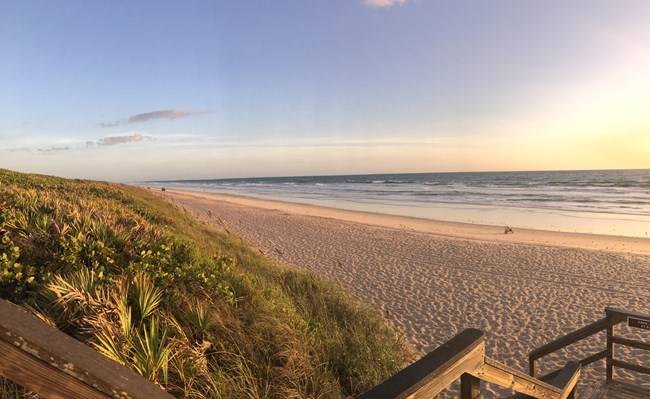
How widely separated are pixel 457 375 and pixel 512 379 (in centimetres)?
72

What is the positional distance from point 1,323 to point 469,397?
222 centimetres

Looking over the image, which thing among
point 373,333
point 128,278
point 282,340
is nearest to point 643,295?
point 373,333

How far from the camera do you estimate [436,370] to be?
5.72ft

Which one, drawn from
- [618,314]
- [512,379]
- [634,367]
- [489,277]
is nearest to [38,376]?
[512,379]

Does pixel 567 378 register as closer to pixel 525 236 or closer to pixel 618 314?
pixel 618 314

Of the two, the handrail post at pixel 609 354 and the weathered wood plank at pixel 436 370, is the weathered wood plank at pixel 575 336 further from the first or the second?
the weathered wood plank at pixel 436 370

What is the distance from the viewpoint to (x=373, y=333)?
627 centimetres

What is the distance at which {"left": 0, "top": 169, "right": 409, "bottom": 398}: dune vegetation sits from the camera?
3043 millimetres

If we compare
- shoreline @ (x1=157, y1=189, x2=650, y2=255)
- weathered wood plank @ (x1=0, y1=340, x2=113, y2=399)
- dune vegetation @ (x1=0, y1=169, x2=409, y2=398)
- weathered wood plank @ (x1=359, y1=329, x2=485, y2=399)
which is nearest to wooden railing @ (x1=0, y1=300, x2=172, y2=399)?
weathered wood plank @ (x1=0, y1=340, x2=113, y2=399)

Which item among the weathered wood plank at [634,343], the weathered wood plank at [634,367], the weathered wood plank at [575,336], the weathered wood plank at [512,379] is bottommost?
the weathered wood plank at [634,367]

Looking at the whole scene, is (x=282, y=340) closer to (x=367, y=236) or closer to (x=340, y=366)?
(x=340, y=366)

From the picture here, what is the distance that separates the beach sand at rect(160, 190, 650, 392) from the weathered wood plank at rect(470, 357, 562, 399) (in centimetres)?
475

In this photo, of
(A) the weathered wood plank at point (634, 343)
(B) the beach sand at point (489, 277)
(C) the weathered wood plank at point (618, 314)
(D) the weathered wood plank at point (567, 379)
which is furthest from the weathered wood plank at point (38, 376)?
(B) the beach sand at point (489, 277)

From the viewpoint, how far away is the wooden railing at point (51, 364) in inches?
37.6
